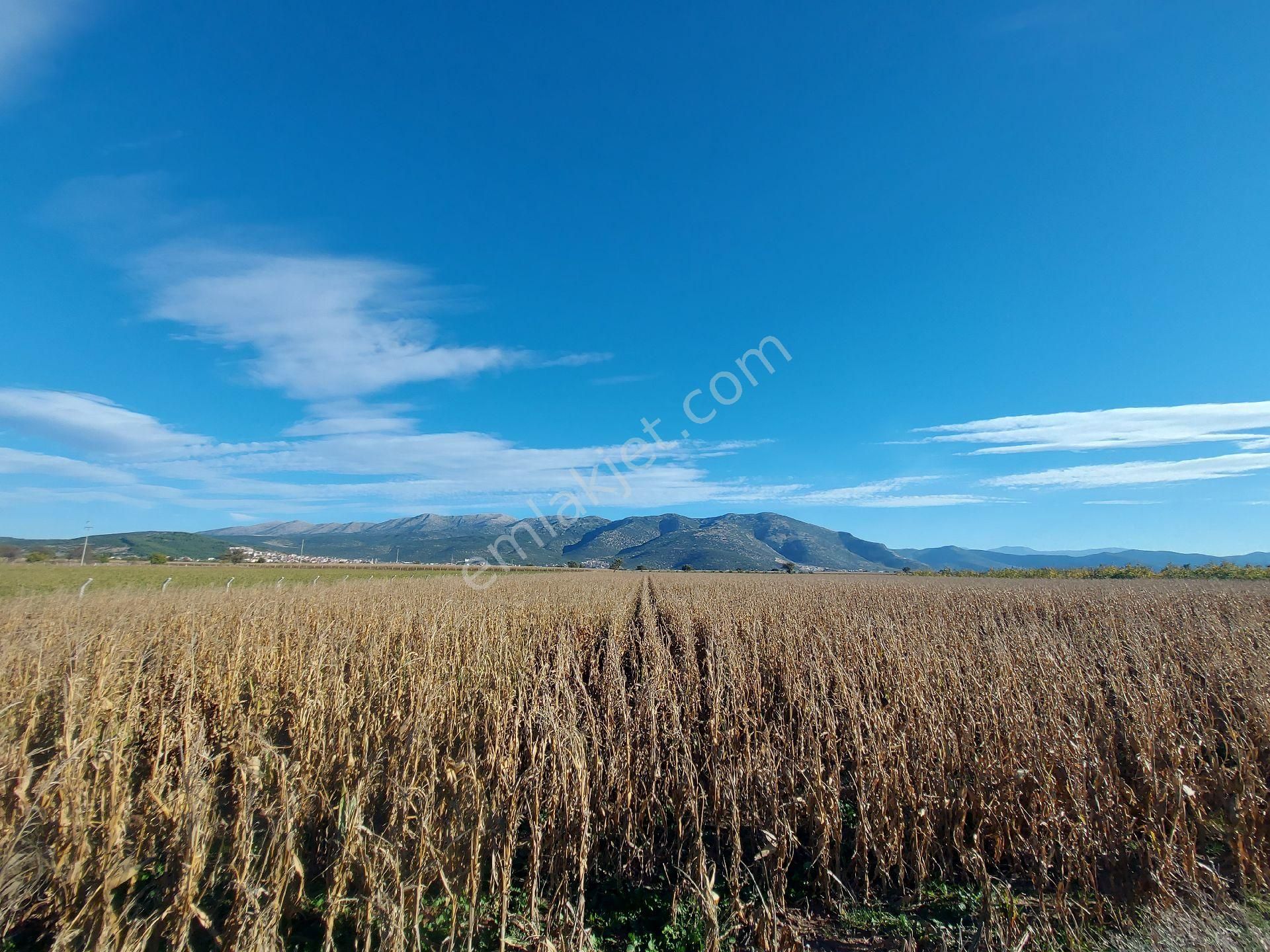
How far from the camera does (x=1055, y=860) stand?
3.28 m

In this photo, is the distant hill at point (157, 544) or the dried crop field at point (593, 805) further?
the distant hill at point (157, 544)

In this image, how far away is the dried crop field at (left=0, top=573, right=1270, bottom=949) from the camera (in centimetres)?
244

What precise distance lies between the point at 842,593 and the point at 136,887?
58.3ft

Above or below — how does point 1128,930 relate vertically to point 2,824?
below

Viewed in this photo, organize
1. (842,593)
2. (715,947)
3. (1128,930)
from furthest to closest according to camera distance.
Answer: (842,593)
(1128,930)
(715,947)

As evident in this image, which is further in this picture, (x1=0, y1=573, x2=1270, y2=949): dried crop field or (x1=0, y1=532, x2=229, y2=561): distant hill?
(x1=0, y1=532, x2=229, y2=561): distant hill

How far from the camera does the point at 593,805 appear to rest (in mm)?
3516

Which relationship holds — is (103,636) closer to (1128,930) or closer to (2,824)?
(2,824)

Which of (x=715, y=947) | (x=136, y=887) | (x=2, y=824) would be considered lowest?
(x=136, y=887)

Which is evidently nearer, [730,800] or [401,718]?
[730,800]

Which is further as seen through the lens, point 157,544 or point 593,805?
point 157,544

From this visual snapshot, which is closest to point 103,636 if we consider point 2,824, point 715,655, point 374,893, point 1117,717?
point 2,824

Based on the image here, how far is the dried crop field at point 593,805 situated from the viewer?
8.01 ft

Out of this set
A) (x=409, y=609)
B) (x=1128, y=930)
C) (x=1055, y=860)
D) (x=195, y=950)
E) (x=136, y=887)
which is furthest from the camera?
(x=409, y=609)
